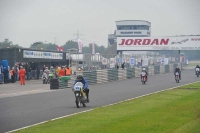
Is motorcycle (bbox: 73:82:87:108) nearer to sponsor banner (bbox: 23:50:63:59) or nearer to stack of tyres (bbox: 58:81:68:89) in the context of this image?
stack of tyres (bbox: 58:81:68:89)

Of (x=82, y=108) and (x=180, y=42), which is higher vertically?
(x=180, y=42)

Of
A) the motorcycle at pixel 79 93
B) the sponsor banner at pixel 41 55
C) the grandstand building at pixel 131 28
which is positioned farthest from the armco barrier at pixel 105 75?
the grandstand building at pixel 131 28

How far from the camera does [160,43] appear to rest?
73625mm

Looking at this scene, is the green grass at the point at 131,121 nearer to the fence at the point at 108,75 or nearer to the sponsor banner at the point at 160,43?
the fence at the point at 108,75

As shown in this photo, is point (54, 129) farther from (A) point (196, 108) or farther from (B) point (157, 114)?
(A) point (196, 108)

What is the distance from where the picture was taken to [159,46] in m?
73.6

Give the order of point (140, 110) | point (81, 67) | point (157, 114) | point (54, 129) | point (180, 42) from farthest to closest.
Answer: point (180, 42), point (81, 67), point (140, 110), point (157, 114), point (54, 129)

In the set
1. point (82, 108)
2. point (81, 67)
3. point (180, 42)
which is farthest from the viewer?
point (180, 42)

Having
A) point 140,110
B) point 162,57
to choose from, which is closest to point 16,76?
point 162,57

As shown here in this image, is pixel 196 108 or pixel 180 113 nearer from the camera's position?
pixel 180 113

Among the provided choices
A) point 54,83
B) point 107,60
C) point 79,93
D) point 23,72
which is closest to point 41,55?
point 107,60

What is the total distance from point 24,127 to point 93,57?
26.1m

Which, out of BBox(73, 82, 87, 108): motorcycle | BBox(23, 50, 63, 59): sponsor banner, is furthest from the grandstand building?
BBox(73, 82, 87, 108): motorcycle

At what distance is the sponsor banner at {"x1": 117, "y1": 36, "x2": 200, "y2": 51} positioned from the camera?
233 ft
